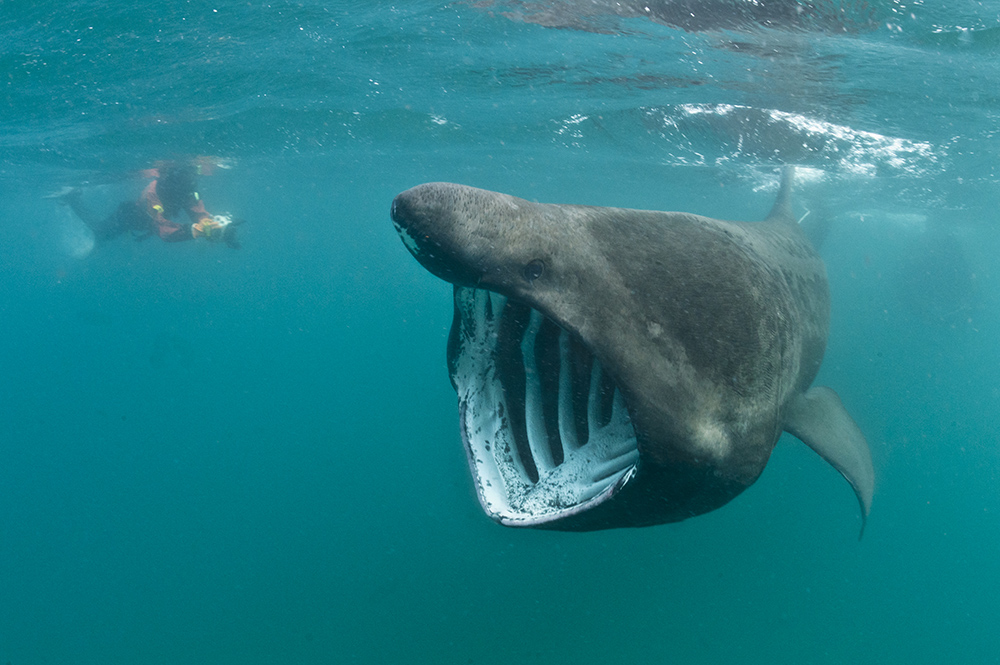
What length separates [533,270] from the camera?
2.43 m

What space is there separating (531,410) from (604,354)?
86 cm

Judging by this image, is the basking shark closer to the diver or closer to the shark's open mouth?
the shark's open mouth

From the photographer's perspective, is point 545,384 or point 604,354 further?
point 545,384

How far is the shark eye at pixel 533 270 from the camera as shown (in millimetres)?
2418

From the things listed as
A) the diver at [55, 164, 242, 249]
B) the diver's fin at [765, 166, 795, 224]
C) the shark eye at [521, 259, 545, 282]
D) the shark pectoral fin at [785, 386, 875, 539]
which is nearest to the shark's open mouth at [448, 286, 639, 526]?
the shark eye at [521, 259, 545, 282]

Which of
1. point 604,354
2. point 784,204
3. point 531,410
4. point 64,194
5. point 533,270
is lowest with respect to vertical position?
point 64,194

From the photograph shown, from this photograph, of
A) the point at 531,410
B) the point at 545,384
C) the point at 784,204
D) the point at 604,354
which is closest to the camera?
the point at 604,354

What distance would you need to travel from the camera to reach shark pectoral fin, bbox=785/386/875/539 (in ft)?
13.9

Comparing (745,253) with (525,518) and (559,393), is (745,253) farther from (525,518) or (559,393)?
(525,518)

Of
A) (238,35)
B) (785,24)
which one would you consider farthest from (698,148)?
(238,35)

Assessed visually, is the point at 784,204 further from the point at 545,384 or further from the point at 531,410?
the point at 531,410

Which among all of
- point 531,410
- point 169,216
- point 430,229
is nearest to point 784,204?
point 531,410

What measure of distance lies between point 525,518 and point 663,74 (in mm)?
10881

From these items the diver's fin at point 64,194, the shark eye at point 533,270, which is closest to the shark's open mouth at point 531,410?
the shark eye at point 533,270
